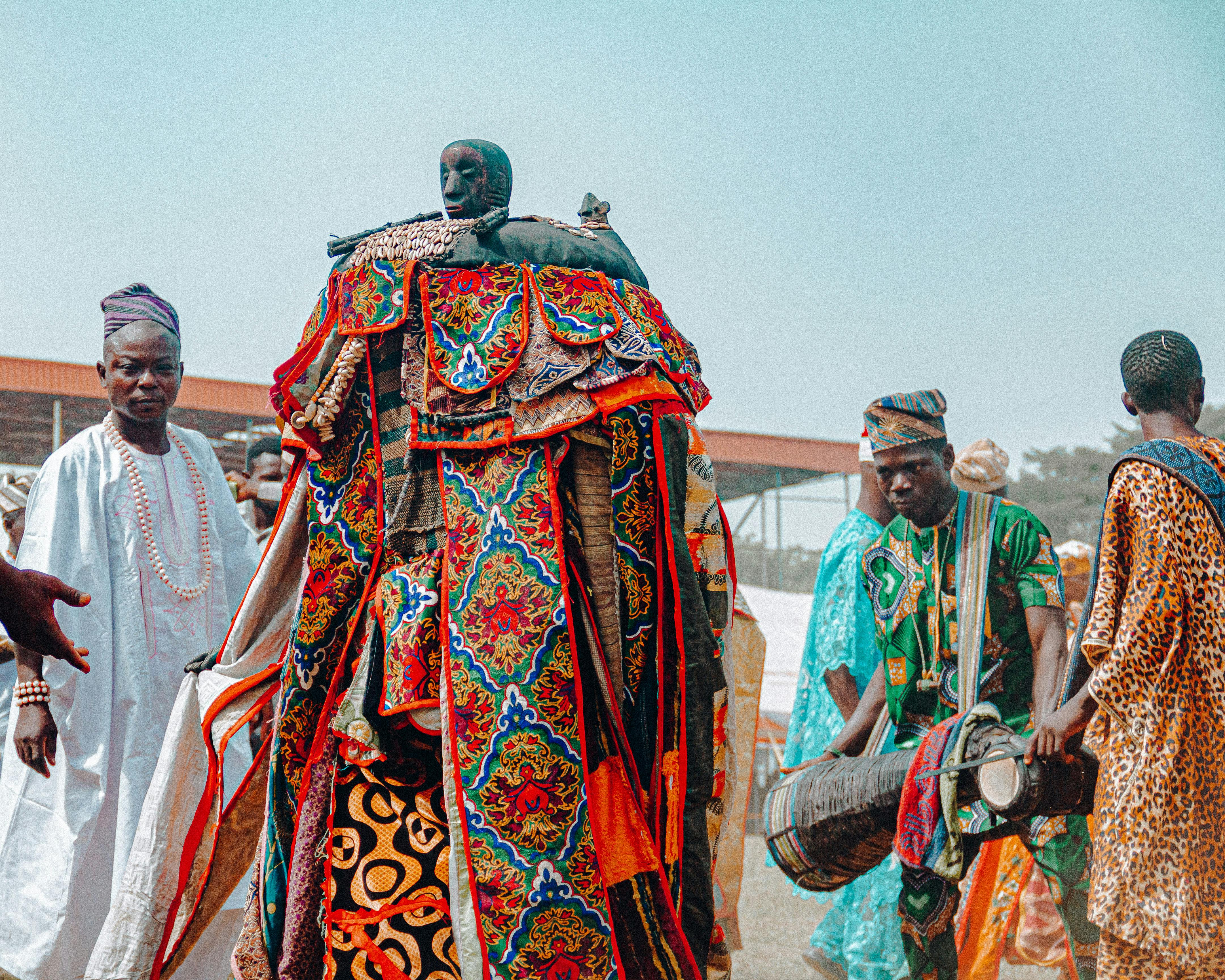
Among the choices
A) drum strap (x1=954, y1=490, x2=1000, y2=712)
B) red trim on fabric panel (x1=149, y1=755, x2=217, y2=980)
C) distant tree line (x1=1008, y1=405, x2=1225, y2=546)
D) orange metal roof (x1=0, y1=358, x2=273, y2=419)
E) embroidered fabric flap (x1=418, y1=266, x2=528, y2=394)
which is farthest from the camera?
distant tree line (x1=1008, y1=405, x2=1225, y2=546)

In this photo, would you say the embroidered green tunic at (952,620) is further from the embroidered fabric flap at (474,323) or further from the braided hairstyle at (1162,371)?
the embroidered fabric flap at (474,323)

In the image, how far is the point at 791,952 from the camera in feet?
22.7

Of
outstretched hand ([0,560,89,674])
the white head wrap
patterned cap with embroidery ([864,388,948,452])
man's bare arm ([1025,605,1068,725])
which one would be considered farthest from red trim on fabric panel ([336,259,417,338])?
the white head wrap

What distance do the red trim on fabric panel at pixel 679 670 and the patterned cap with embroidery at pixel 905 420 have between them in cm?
247

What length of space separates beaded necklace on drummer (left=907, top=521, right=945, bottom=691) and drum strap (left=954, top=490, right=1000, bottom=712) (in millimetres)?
77

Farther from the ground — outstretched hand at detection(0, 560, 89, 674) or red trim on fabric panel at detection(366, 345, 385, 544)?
red trim on fabric panel at detection(366, 345, 385, 544)

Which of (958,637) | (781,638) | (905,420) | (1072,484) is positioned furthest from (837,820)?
(1072,484)

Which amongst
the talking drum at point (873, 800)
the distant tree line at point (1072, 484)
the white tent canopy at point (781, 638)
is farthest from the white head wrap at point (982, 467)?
the distant tree line at point (1072, 484)

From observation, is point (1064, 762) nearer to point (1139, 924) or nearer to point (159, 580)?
point (1139, 924)

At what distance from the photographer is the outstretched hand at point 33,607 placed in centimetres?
267

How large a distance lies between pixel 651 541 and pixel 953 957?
278 cm

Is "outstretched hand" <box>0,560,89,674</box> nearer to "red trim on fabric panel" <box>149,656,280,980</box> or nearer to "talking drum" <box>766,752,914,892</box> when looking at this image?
"red trim on fabric panel" <box>149,656,280,980</box>

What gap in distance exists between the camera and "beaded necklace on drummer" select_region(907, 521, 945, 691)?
5133 mm

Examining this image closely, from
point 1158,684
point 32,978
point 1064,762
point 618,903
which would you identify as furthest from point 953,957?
point 32,978
